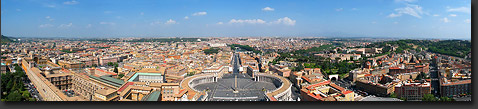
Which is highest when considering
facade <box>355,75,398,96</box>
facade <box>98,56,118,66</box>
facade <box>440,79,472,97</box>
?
facade <box>98,56,118,66</box>

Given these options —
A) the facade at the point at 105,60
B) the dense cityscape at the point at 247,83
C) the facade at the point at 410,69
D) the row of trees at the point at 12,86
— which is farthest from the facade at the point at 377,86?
the facade at the point at 105,60

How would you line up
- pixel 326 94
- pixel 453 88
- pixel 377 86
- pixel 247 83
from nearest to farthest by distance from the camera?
1. pixel 453 88
2. pixel 326 94
3. pixel 377 86
4. pixel 247 83

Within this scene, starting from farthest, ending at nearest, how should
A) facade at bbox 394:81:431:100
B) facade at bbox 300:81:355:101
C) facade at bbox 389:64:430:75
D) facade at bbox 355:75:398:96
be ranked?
1. facade at bbox 389:64:430:75
2. facade at bbox 355:75:398:96
3. facade at bbox 394:81:431:100
4. facade at bbox 300:81:355:101

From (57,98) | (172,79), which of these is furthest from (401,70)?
(57,98)

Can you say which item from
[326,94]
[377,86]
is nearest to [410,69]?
[377,86]

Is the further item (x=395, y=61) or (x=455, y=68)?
(x=395, y=61)

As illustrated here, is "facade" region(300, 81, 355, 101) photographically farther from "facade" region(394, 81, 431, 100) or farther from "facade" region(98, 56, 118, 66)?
"facade" region(98, 56, 118, 66)

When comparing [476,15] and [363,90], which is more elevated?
[476,15]

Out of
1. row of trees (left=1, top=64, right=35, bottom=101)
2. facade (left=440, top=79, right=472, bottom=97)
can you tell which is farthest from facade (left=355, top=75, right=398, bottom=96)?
row of trees (left=1, top=64, right=35, bottom=101)

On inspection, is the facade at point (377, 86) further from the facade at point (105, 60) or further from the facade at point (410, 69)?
the facade at point (105, 60)

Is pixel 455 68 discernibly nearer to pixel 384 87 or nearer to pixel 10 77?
pixel 384 87

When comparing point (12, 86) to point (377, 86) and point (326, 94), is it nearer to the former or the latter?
point (326, 94)
